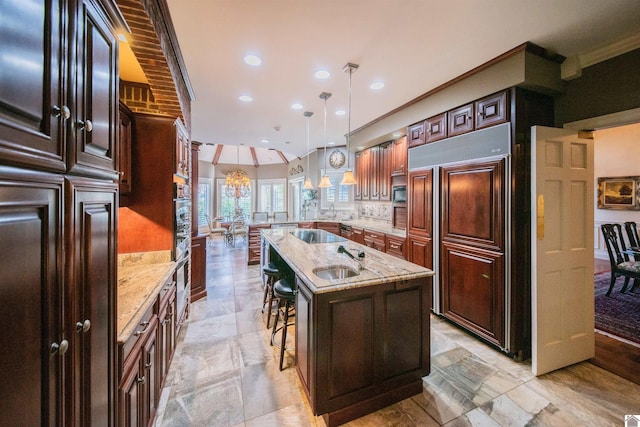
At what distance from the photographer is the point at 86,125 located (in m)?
0.85

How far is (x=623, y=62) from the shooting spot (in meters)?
2.13

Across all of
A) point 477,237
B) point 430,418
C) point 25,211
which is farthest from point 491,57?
point 25,211

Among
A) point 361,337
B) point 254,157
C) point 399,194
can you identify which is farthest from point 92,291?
point 254,157

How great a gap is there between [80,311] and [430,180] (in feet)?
10.7

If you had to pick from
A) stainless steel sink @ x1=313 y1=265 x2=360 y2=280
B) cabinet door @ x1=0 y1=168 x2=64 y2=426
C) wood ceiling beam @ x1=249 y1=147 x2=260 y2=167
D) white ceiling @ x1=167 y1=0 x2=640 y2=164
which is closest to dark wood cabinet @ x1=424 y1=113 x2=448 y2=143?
white ceiling @ x1=167 y1=0 x2=640 y2=164

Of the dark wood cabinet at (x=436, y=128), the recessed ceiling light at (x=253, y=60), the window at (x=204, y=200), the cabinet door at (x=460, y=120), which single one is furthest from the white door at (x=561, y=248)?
the window at (x=204, y=200)

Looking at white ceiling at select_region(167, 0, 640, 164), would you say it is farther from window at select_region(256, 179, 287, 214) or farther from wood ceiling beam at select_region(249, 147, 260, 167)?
window at select_region(256, 179, 287, 214)

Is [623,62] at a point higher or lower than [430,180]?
higher

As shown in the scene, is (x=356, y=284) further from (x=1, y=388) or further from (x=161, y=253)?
(x=161, y=253)

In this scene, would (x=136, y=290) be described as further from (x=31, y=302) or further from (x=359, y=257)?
(x=359, y=257)

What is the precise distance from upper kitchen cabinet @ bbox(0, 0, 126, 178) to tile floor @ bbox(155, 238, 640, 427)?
178cm

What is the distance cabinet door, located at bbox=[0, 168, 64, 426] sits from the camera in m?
0.57

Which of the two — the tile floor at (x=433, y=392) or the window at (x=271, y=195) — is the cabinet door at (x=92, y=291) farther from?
the window at (x=271, y=195)

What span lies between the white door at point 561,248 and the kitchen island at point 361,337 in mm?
1111
